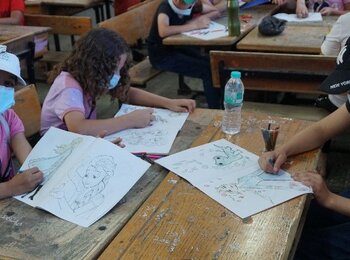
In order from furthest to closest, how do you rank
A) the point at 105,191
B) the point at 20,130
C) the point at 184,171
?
the point at 20,130, the point at 184,171, the point at 105,191

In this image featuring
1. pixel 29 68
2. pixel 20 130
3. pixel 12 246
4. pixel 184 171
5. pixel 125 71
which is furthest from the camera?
pixel 29 68

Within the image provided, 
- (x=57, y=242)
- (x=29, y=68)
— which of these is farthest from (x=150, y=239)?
(x=29, y=68)

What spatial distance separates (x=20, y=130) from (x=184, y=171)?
2.38 feet

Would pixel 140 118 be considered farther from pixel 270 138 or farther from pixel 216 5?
pixel 216 5

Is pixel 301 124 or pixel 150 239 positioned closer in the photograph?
pixel 150 239

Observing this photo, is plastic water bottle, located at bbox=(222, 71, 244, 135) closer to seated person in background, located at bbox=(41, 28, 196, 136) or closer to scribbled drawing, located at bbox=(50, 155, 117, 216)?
seated person in background, located at bbox=(41, 28, 196, 136)

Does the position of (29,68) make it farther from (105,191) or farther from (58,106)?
(105,191)

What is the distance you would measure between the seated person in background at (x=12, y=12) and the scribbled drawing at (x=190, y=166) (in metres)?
3.29

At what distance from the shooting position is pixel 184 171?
158 centimetres

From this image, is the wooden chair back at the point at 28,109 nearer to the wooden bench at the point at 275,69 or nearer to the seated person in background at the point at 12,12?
the wooden bench at the point at 275,69

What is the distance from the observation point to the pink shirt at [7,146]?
72.8 inches

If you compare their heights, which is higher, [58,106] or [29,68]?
[58,106]

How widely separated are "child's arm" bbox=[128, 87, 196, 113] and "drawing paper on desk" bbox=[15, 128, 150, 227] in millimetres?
608

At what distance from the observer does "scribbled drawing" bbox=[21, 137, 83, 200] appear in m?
1.54
